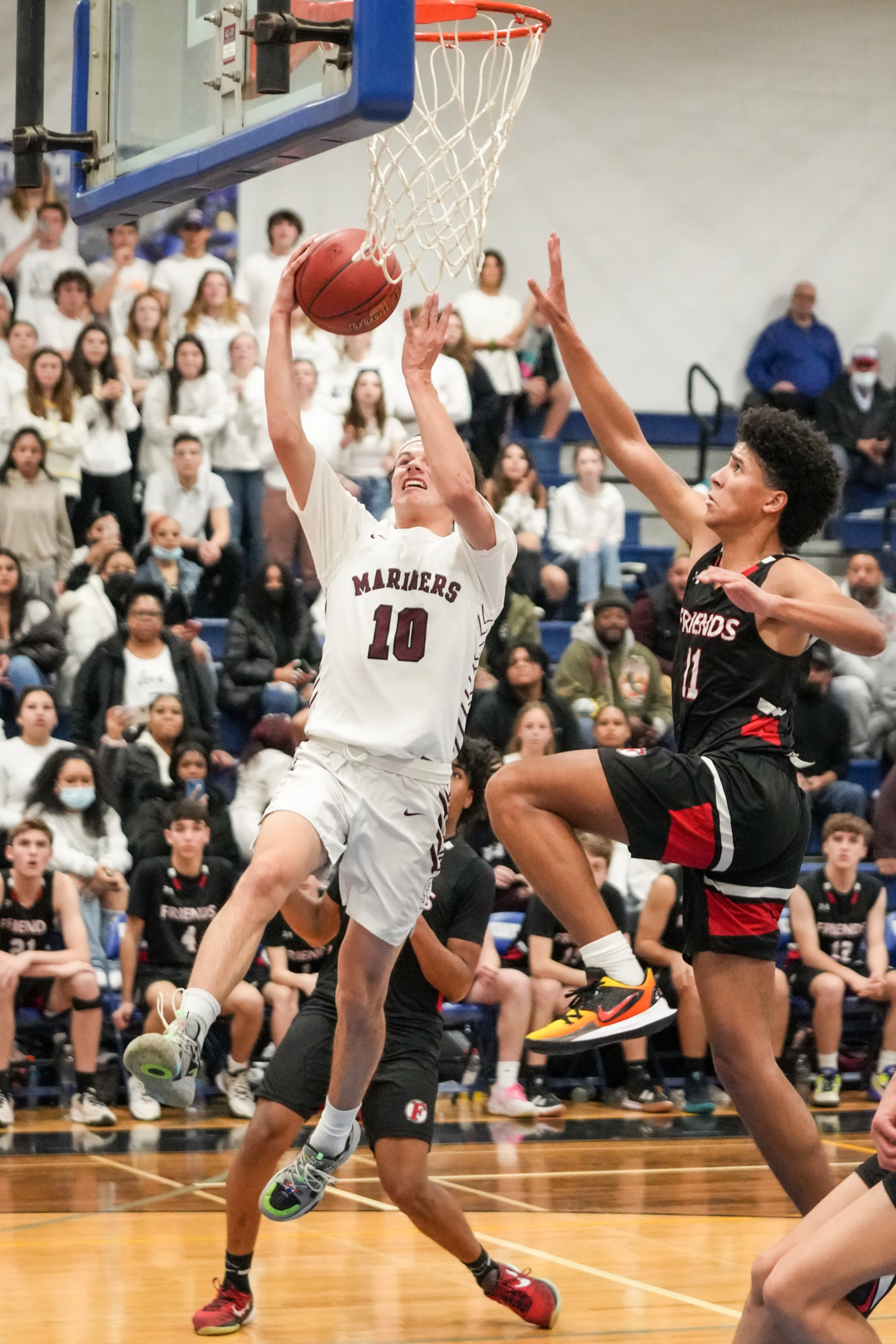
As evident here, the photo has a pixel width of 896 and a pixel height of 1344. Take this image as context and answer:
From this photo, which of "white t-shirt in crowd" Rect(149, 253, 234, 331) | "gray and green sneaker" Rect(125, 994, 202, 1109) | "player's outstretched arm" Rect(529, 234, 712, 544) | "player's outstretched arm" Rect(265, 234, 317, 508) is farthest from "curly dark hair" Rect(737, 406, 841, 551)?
"white t-shirt in crowd" Rect(149, 253, 234, 331)

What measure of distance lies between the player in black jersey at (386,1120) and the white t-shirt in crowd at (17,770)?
3897 mm

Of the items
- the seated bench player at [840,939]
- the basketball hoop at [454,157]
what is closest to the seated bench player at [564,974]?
the seated bench player at [840,939]

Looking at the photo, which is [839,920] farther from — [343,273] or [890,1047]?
[343,273]

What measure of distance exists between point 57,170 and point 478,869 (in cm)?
844

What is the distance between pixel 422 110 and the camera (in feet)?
17.8

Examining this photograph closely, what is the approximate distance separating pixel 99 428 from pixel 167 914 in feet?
12.5

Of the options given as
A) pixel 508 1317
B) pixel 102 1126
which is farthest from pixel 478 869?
pixel 102 1126

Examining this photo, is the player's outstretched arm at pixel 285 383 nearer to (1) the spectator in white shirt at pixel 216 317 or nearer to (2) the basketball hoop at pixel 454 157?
(2) the basketball hoop at pixel 454 157

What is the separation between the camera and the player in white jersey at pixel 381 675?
4988 millimetres

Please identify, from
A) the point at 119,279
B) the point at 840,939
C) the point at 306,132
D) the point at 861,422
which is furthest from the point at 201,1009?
the point at 861,422

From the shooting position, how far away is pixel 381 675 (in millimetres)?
5117

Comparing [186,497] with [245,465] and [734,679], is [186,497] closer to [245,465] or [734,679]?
[245,465]

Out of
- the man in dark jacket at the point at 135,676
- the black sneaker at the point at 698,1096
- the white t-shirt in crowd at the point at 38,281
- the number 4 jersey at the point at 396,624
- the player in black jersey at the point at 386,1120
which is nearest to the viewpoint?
the number 4 jersey at the point at 396,624

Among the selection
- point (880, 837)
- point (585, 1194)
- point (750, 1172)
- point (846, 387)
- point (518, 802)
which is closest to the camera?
point (518, 802)
